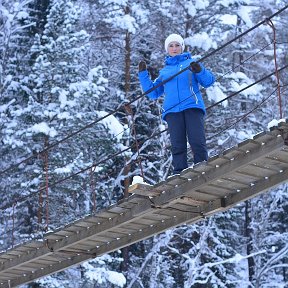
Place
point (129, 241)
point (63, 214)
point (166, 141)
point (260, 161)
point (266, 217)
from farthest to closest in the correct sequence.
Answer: point (266, 217) → point (166, 141) → point (63, 214) → point (129, 241) → point (260, 161)

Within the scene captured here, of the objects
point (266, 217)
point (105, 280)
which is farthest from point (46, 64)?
point (266, 217)

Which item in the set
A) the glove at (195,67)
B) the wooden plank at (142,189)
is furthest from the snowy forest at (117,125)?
the glove at (195,67)

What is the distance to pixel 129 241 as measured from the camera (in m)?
11.1

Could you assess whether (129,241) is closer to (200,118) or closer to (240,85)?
(200,118)

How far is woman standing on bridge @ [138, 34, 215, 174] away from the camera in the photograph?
31.6ft

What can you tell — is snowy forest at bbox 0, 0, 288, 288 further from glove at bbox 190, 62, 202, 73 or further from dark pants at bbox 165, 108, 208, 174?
glove at bbox 190, 62, 202, 73

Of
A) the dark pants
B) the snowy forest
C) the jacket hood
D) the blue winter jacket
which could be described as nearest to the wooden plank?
the dark pants

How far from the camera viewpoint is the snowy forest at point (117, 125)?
21.0 m

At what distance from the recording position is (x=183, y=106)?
9625 mm

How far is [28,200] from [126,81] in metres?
4.64

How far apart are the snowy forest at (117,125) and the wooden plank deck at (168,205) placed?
8.08m

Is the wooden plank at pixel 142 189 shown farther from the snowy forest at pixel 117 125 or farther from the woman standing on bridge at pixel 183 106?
the snowy forest at pixel 117 125

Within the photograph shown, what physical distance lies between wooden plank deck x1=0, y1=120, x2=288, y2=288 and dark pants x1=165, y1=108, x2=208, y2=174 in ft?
1.26

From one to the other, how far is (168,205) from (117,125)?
12066 mm
